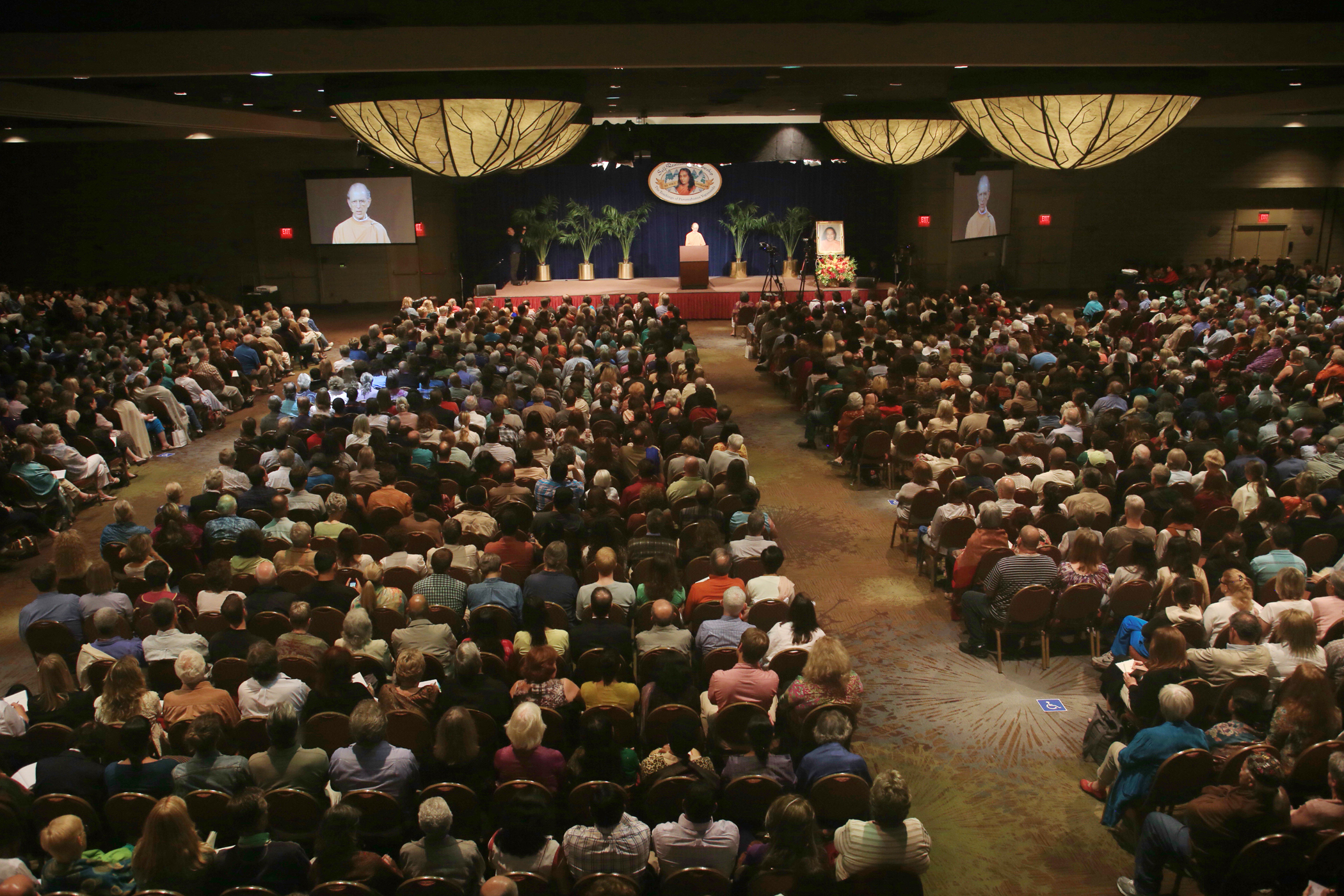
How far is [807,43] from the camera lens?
323 inches

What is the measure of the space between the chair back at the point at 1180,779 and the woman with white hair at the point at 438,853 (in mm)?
3206

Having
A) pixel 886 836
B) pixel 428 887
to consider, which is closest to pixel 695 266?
Answer: pixel 886 836

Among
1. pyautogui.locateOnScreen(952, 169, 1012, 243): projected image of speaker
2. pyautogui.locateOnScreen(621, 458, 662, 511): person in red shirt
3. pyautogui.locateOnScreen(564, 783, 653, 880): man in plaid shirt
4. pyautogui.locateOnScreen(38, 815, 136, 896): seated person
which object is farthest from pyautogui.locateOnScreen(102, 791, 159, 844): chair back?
pyautogui.locateOnScreen(952, 169, 1012, 243): projected image of speaker

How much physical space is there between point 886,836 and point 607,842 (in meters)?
1.14

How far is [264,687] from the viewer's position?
516 cm

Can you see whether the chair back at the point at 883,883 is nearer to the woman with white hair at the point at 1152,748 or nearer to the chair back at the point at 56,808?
the woman with white hair at the point at 1152,748

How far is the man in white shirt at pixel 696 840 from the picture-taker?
400cm

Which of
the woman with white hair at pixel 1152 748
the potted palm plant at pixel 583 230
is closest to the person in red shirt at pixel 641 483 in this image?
the woman with white hair at pixel 1152 748

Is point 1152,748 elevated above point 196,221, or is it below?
below

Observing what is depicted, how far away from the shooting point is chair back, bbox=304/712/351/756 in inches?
189

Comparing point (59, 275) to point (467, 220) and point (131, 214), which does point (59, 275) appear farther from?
point (467, 220)

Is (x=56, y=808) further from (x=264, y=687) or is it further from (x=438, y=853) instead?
(x=438, y=853)

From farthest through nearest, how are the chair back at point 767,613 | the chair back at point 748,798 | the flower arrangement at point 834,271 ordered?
the flower arrangement at point 834,271 → the chair back at point 767,613 → the chair back at point 748,798

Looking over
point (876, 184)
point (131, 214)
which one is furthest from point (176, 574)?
point (876, 184)
